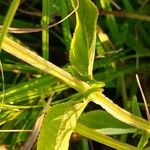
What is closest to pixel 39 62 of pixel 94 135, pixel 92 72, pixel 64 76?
pixel 64 76

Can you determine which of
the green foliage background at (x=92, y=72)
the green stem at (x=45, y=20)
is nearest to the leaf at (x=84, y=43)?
the green foliage background at (x=92, y=72)

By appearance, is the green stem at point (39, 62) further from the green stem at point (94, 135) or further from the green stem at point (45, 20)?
the green stem at point (45, 20)

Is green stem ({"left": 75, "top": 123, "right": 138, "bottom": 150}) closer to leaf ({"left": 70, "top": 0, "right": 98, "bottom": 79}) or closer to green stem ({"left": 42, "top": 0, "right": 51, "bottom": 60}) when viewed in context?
leaf ({"left": 70, "top": 0, "right": 98, "bottom": 79})

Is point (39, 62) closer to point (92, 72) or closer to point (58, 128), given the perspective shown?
point (58, 128)

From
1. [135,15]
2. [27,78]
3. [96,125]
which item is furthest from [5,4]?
[96,125]

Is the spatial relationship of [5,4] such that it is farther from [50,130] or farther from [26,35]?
[50,130]

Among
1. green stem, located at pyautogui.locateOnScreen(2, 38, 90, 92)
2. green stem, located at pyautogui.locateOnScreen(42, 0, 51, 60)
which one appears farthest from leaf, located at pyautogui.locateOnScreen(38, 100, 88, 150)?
green stem, located at pyautogui.locateOnScreen(42, 0, 51, 60)
